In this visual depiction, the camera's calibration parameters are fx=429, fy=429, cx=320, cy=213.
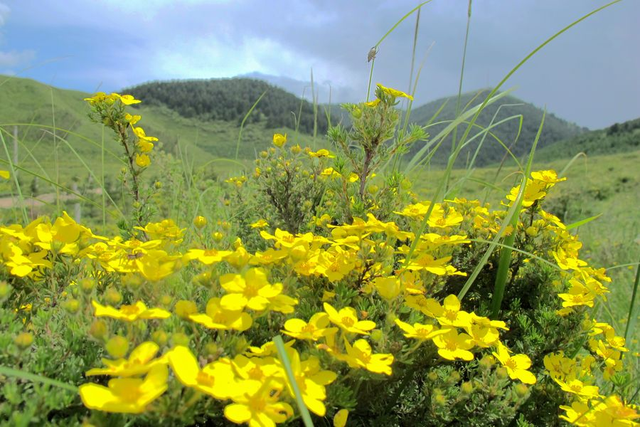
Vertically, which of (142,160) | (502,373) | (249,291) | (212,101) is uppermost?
(212,101)

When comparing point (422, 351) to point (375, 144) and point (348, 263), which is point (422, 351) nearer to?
point (348, 263)

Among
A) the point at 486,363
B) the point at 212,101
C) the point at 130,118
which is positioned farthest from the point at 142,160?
the point at 212,101

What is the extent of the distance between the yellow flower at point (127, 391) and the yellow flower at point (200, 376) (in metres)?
0.03

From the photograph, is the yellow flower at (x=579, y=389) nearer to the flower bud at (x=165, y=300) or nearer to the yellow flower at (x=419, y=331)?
the yellow flower at (x=419, y=331)

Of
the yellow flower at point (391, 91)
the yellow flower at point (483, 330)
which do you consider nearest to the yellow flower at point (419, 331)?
the yellow flower at point (483, 330)

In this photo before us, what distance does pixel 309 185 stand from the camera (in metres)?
2.72

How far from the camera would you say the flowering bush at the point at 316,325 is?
0.83 m

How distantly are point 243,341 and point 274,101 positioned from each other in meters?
111

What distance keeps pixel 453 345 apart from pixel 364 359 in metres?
0.33

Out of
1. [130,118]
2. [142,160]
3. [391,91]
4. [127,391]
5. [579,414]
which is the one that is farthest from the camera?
[142,160]

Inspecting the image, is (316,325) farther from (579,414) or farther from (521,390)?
(579,414)

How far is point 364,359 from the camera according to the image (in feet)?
3.16

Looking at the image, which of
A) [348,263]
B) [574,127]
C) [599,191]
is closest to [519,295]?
[348,263]

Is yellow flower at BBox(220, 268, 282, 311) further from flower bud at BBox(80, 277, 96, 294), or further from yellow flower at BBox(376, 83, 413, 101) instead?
yellow flower at BBox(376, 83, 413, 101)
